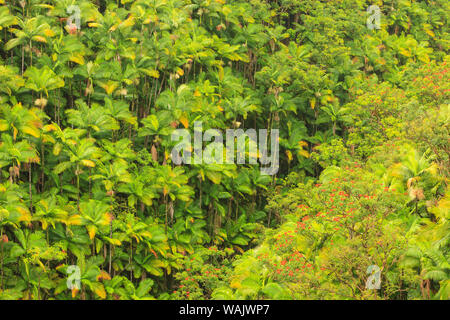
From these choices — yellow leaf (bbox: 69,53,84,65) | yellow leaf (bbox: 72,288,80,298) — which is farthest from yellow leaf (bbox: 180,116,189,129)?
yellow leaf (bbox: 72,288,80,298)

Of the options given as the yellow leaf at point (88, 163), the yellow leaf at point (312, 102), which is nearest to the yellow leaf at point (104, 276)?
the yellow leaf at point (88, 163)

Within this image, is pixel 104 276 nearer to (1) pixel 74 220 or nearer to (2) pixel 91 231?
(2) pixel 91 231

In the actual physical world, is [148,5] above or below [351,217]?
above

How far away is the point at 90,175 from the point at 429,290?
8.20m

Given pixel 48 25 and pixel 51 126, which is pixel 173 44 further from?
pixel 51 126

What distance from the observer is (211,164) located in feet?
52.1

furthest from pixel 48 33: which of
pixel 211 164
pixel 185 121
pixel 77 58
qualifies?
pixel 211 164

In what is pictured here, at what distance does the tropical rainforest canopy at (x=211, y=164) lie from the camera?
10867 millimetres

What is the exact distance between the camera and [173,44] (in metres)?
17.5

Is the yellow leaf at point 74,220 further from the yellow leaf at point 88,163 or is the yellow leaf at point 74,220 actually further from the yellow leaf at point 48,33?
the yellow leaf at point 48,33

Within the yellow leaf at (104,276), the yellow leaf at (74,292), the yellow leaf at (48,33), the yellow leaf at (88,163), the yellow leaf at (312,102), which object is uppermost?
the yellow leaf at (48,33)

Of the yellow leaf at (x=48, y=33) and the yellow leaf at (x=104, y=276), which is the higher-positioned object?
the yellow leaf at (x=48, y=33)
